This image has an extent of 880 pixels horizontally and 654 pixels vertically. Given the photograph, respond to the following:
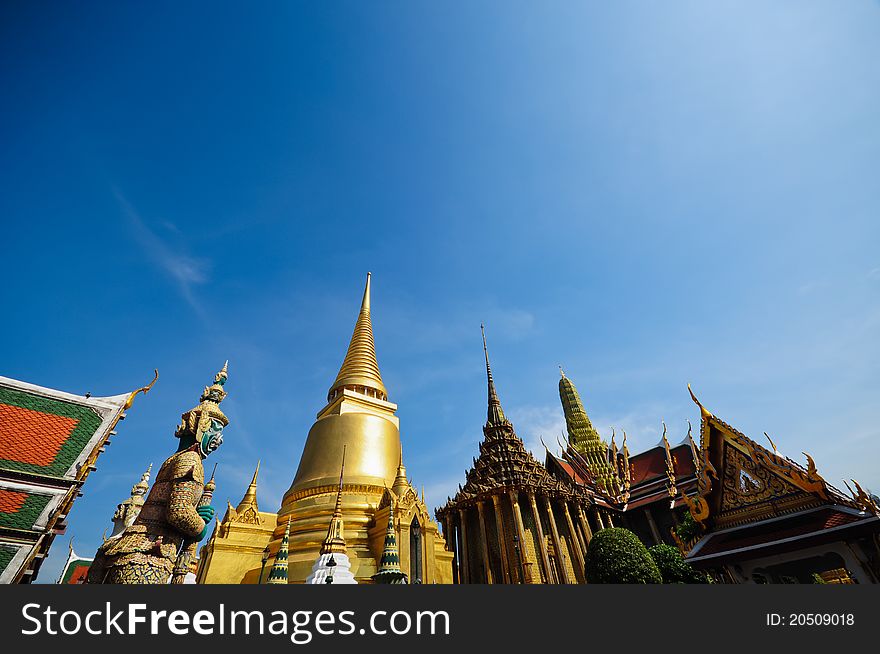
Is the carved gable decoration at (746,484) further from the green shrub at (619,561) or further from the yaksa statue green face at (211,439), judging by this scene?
the yaksa statue green face at (211,439)

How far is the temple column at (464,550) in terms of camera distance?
2101 cm

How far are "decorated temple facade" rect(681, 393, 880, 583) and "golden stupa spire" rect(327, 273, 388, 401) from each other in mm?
16394

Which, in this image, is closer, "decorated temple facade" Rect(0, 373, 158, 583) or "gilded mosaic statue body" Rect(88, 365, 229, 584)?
"gilded mosaic statue body" Rect(88, 365, 229, 584)

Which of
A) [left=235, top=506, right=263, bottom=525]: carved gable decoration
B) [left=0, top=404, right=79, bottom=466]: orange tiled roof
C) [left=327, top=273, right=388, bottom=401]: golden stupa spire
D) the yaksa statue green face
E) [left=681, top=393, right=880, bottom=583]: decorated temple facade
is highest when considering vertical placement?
[left=327, top=273, right=388, bottom=401]: golden stupa spire

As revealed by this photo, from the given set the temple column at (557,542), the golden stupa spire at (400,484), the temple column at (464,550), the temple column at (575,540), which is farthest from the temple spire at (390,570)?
the temple column at (575,540)

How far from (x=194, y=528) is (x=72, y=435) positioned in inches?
202

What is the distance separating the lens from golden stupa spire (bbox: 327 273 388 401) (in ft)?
72.2

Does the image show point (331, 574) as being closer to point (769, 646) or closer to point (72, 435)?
point (72, 435)

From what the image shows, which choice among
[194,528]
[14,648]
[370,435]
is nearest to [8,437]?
[194,528]

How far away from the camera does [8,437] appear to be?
8172mm

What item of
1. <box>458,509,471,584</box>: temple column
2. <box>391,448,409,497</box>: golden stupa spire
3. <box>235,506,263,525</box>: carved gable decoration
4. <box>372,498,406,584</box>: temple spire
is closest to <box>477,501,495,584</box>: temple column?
<box>458,509,471,584</box>: temple column

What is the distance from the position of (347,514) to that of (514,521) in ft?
29.6

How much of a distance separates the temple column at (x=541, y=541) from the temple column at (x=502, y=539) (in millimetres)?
Result: 1618

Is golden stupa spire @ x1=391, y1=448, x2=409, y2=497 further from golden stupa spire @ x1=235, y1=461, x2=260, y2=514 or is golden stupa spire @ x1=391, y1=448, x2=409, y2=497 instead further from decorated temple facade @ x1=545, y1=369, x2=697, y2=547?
decorated temple facade @ x1=545, y1=369, x2=697, y2=547
